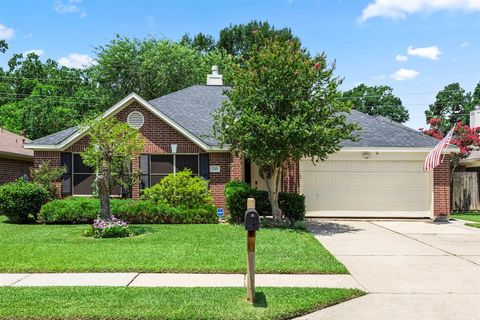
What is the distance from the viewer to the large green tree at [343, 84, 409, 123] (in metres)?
63.2

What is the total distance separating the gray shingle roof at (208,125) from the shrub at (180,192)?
5.11ft

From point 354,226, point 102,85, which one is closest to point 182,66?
point 102,85

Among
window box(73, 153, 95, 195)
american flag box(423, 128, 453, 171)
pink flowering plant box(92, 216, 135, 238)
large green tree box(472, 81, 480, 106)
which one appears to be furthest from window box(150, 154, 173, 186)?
large green tree box(472, 81, 480, 106)

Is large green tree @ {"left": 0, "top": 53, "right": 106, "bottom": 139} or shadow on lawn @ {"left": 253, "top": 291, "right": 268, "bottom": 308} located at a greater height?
large green tree @ {"left": 0, "top": 53, "right": 106, "bottom": 139}

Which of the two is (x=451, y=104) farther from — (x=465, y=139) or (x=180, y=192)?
(x=180, y=192)

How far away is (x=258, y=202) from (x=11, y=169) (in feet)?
40.2

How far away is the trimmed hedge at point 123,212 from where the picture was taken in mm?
14320

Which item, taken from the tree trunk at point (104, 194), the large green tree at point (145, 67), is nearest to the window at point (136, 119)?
the tree trunk at point (104, 194)

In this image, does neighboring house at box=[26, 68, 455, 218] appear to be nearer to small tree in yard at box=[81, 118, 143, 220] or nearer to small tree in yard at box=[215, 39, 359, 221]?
small tree in yard at box=[215, 39, 359, 221]

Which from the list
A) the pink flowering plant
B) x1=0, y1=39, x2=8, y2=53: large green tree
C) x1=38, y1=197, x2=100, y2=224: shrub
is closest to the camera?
the pink flowering plant

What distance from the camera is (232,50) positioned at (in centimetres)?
4850

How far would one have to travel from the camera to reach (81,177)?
16.5 metres

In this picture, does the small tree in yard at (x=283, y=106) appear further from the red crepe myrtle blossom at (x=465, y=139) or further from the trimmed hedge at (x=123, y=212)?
the red crepe myrtle blossom at (x=465, y=139)

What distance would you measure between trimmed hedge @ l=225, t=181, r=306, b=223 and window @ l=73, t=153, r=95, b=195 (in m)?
5.12
